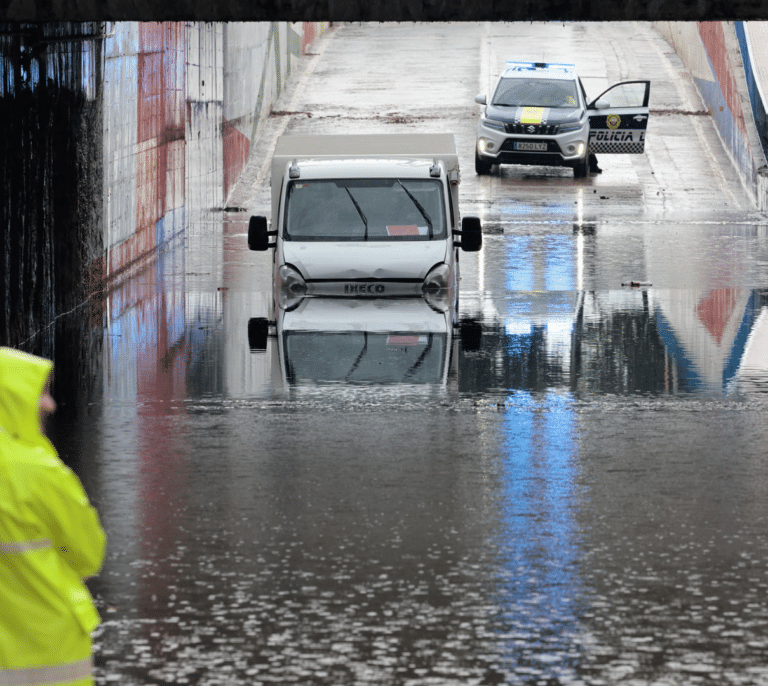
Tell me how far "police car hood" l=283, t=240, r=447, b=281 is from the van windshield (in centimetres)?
14

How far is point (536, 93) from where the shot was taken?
3397 cm

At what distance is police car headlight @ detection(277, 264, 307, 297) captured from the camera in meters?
17.6

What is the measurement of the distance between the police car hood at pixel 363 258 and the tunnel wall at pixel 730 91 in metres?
14.6

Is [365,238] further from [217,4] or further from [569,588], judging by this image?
[569,588]

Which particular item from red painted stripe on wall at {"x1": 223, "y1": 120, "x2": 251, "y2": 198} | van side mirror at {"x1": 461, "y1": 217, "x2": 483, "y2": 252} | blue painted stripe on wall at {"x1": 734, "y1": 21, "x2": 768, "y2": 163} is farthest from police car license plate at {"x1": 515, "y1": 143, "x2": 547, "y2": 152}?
van side mirror at {"x1": 461, "y1": 217, "x2": 483, "y2": 252}

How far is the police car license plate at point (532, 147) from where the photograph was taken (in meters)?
32.9

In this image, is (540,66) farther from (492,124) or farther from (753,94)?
(753,94)

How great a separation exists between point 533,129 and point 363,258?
628 inches

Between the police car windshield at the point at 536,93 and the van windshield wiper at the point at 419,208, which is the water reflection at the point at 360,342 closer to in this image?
the van windshield wiper at the point at 419,208

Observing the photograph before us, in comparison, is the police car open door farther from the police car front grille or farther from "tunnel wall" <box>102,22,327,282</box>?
"tunnel wall" <box>102,22,327,282</box>

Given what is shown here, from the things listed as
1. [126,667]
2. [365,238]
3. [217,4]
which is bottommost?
[126,667]

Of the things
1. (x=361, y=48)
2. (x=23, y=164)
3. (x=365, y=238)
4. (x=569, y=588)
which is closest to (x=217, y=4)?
(x=23, y=164)

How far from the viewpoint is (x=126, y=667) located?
21.6 ft

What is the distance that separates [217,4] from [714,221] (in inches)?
697
